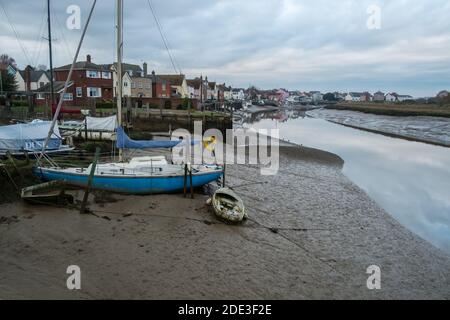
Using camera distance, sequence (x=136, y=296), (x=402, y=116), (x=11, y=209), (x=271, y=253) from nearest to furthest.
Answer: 1. (x=136, y=296)
2. (x=271, y=253)
3. (x=11, y=209)
4. (x=402, y=116)

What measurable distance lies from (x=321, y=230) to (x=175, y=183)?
6.25 meters

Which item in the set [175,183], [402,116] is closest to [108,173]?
[175,183]

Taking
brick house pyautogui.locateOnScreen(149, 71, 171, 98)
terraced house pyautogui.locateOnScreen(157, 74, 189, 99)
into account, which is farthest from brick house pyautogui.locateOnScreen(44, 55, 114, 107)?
terraced house pyautogui.locateOnScreen(157, 74, 189, 99)

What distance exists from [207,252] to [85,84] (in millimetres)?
50547

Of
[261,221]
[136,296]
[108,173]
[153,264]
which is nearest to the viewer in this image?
[136,296]

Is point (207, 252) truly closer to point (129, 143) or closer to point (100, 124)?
point (129, 143)

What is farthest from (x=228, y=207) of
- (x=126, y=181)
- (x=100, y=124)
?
(x=100, y=124)

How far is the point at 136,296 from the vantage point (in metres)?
8.18

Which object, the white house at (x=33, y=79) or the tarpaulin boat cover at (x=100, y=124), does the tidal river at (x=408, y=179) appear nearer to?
the tarpaulin boat cover at (x=100, y=124)

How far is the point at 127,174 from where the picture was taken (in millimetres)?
15156

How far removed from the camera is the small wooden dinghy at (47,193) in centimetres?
1342

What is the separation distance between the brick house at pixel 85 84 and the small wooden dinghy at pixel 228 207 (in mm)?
44189

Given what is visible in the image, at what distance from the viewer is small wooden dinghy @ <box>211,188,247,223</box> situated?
1325 centimetres
